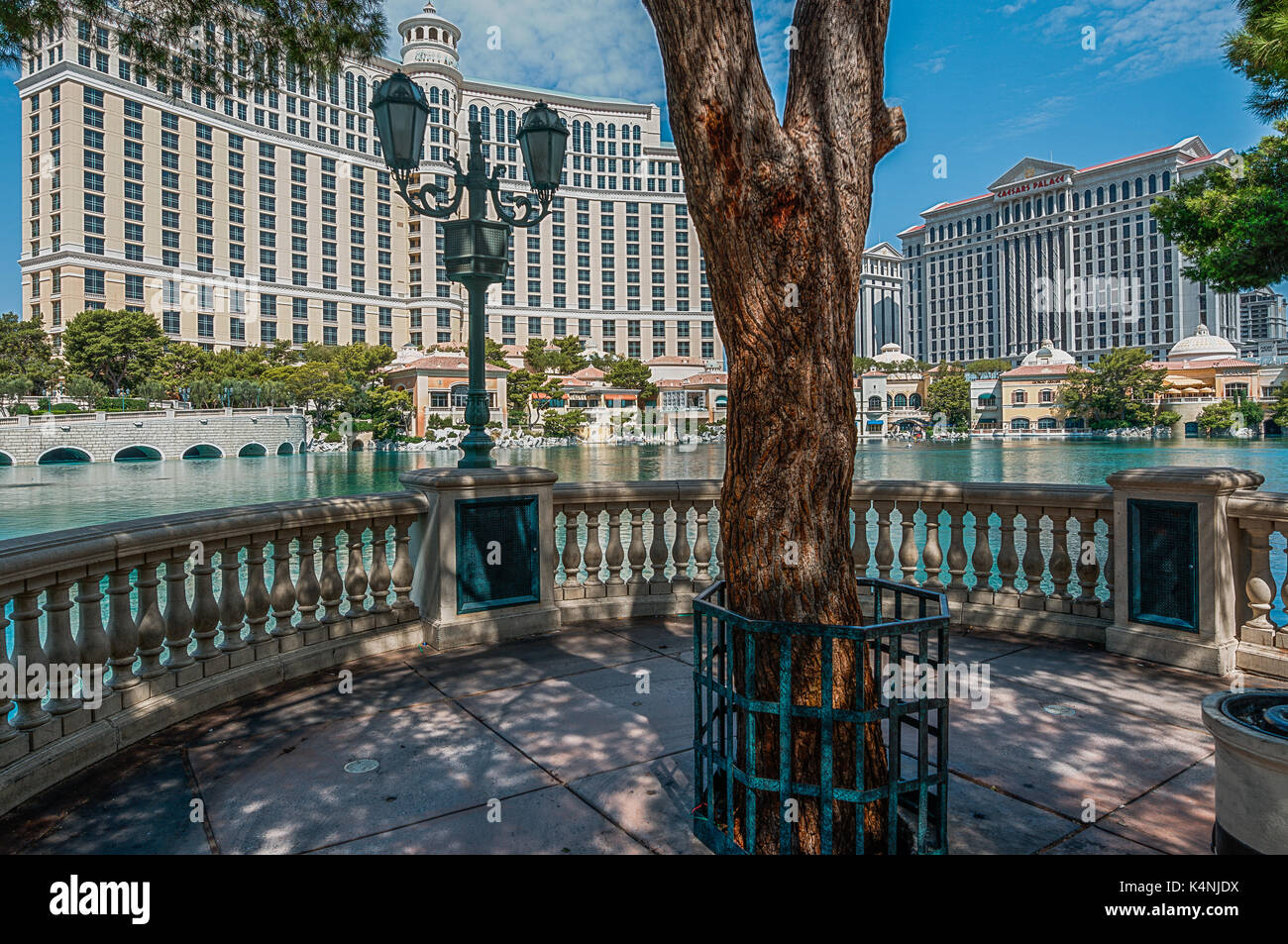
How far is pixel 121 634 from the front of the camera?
378cm

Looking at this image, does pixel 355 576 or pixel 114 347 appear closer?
pixel 355 576

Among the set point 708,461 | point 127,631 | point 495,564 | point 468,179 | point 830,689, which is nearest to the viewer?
point 830,689

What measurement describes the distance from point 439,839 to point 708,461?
182 ft

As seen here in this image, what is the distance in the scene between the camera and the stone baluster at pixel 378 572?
17.7ft

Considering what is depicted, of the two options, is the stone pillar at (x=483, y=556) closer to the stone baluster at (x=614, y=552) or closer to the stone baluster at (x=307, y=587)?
the stone baluster at (x=614, y=552)

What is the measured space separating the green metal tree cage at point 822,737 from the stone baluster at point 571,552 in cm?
356

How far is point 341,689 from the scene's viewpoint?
14.9 feet

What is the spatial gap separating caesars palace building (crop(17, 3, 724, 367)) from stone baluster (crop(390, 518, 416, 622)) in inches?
2850

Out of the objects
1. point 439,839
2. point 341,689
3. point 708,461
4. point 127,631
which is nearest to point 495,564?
point 341,689

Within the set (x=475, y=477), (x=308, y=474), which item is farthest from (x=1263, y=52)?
(x=308, y=474)

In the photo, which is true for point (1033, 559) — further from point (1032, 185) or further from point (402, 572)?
point (1032, 185)

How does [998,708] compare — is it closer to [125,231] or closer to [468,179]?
[468,179]

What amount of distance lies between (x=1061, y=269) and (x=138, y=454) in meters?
142
